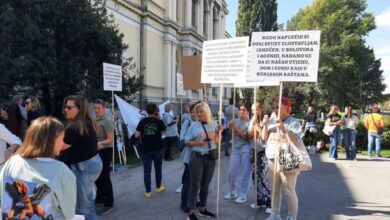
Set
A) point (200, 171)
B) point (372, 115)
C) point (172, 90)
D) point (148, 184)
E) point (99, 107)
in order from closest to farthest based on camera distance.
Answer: point (200, 171)
point (99, 107)
point (148, 184)
point (372, 115)
point (172, 90)

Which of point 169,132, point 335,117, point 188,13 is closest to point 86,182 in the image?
point 169,132

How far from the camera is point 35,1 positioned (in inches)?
420

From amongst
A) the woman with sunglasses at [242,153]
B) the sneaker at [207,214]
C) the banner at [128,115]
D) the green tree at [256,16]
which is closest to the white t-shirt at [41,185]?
the sneaker at [207,214]

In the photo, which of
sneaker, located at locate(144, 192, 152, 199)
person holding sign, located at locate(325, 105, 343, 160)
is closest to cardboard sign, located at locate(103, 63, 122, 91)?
sneaker, located at locate(144, 192, 152, 199)

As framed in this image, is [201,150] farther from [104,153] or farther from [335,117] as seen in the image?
[335,117]

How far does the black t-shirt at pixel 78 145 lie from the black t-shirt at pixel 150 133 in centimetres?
240

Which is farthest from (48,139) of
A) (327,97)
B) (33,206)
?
(327,97)

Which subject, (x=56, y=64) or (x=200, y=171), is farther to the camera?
(x=56, y=64)

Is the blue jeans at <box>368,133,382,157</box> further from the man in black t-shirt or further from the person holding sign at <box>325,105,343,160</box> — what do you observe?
the man in black t-shirt

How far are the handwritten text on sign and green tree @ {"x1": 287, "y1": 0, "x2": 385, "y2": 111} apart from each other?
3467 cm

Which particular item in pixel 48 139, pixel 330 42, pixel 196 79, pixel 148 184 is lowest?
pixel 148 184

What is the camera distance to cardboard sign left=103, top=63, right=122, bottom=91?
32.9 feet

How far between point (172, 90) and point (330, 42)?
69.3 feet

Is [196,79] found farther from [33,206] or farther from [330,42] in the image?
[330,42]
